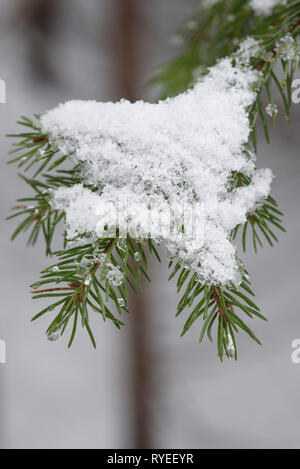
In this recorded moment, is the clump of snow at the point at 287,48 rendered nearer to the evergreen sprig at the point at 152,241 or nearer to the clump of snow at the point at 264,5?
the evergreen sprig at the point at 152,241

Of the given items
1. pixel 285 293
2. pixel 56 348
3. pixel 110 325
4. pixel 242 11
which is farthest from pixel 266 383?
pixel 242 11

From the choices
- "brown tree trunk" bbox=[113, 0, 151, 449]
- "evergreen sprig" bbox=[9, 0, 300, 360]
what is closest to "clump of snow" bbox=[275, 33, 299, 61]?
"evergreen sprig" bbox=[9, 0, 300, 360]

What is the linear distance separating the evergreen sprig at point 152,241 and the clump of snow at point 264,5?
1 centimetres

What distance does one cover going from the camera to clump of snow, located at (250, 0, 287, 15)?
73 centimetres

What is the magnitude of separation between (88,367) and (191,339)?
2.54ft

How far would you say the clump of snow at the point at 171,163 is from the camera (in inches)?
18.1

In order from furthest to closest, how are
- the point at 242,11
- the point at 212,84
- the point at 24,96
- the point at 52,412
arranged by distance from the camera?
the point at 52,412
the point at 24,96
the point at 242,11
the point at 212,84

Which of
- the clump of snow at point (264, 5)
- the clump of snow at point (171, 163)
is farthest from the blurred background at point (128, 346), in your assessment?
the clump of snow at point (171, 163)

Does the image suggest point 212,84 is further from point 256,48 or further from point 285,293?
point 285,293

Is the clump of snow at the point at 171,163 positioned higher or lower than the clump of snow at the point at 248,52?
lower

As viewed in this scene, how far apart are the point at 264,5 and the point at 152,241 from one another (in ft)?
1.72

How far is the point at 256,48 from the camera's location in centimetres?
61

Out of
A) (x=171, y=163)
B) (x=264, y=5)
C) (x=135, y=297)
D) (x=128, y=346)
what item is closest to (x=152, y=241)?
(x=171, y=163)

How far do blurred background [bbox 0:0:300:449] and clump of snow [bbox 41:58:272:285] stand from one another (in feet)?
6.75
